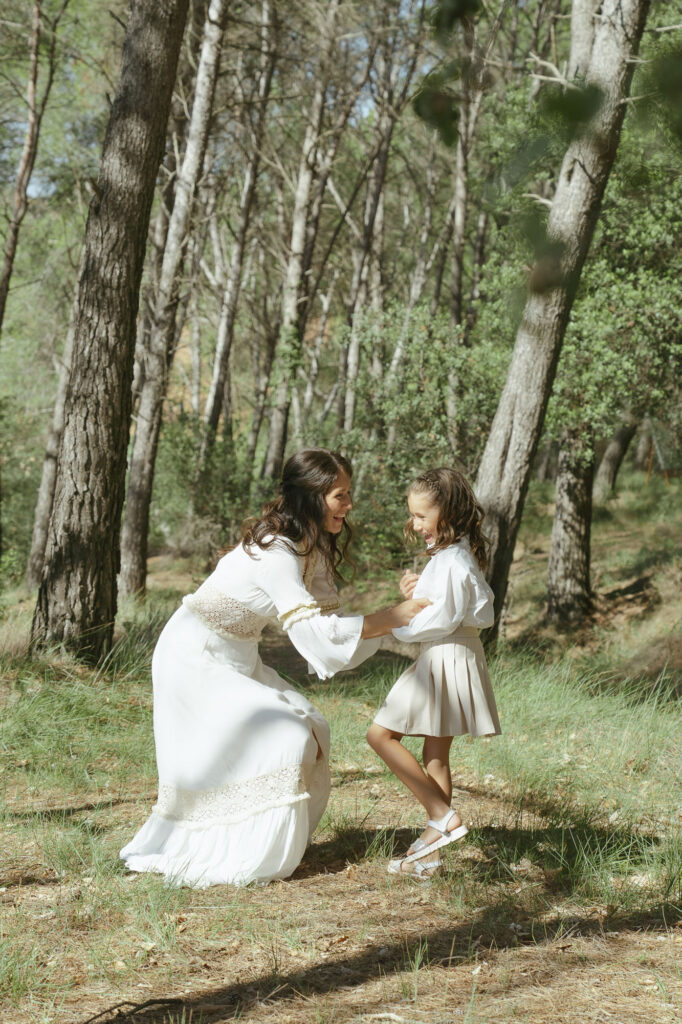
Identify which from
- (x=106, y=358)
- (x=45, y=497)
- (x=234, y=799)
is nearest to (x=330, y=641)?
(x=234, y=799)

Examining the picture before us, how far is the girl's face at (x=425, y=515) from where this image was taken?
408cm

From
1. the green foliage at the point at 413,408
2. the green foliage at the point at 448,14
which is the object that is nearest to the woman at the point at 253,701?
the green foliage at the point at 448,14

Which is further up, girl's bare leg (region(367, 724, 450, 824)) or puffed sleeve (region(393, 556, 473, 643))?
puffed sleeve (region(393, 556, 473, 643))

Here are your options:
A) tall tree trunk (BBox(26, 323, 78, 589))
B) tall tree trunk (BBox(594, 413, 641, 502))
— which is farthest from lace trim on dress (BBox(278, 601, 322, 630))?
tall tree trunk (BBox(594, 413, 641, 502))

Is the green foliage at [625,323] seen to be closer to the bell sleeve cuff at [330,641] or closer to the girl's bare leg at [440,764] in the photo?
the girl's bare leg at [440,764]

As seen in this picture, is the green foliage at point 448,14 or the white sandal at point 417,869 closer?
the green foliage at point 448,14

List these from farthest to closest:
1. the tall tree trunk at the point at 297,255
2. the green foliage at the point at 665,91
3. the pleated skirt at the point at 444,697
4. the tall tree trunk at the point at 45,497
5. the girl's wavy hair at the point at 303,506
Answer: the tall tree trunk at the point at 297,255 → the tall tree trunk at the point at 45,497 → the girl's wavy hair at the point at 303,506 → the pleated skirt at the point at 444,697 → the green foliage at the point at 665,91

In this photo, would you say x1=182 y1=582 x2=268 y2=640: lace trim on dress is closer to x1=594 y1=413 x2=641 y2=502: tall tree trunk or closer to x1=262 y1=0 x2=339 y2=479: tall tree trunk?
x1=262 y1=0 x2=339 y2=479: tall tree trunk

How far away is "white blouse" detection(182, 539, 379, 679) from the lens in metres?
3.89

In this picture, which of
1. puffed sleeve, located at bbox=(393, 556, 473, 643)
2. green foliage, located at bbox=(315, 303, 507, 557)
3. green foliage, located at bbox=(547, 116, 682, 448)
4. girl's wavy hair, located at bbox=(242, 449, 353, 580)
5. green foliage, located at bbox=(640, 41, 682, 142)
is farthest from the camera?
green foliage, located at bbox=(315, 303, 507, 557)

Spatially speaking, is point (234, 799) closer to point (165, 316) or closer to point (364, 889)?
point (364, 889)

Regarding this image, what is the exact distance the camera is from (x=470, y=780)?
541 centimetres

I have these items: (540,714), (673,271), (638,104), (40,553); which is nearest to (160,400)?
(40,553)

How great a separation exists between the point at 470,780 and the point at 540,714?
112 centimetres
